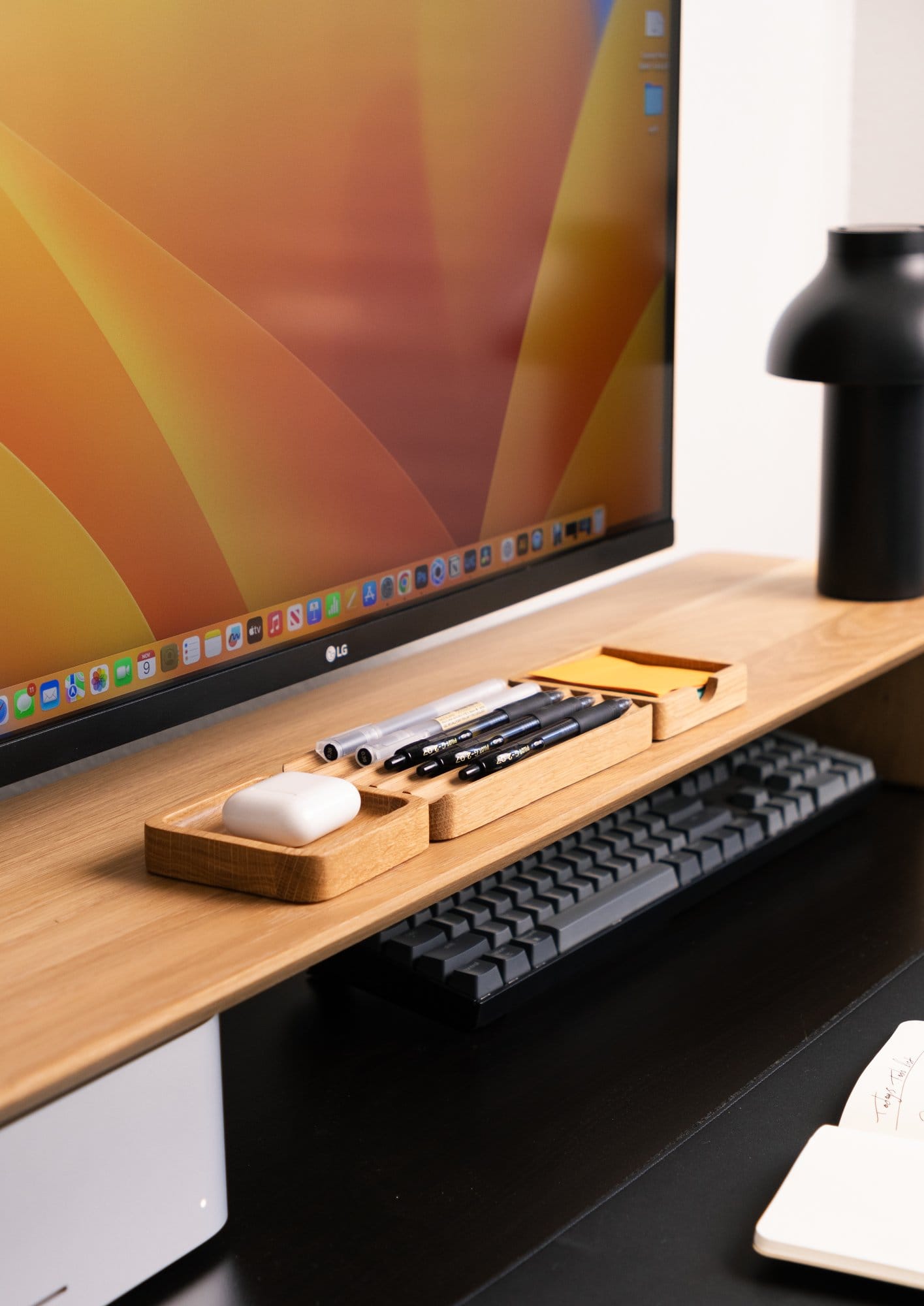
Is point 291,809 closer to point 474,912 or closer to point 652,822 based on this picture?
point 474,912

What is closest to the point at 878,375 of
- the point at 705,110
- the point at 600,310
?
the point at 600,310

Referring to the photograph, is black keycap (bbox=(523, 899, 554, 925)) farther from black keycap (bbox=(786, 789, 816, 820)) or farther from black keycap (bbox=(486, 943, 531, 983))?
black keycap (bbox=(786, 789, 816, 820))

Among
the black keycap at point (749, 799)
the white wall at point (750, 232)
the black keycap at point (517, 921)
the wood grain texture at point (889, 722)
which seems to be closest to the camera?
the black keycap at point (517, 921)

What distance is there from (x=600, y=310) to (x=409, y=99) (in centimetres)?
27

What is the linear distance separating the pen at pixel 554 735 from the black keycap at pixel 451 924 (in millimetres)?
145

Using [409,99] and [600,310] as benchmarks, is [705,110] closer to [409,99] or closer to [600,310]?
[600,310]

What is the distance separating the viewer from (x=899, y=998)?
2.91 feet

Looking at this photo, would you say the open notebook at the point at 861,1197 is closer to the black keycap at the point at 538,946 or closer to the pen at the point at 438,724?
the black keycap at the point at 538,946

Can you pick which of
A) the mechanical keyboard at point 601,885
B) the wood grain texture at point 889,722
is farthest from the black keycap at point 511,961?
the wood grain texture at point 889,722

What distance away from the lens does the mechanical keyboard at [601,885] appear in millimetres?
874

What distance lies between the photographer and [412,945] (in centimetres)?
88

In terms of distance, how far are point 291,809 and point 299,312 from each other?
33cm

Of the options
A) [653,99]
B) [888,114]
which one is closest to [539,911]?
[653,99]

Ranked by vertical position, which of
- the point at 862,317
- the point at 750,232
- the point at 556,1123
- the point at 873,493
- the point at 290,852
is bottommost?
the point at 556,1123
